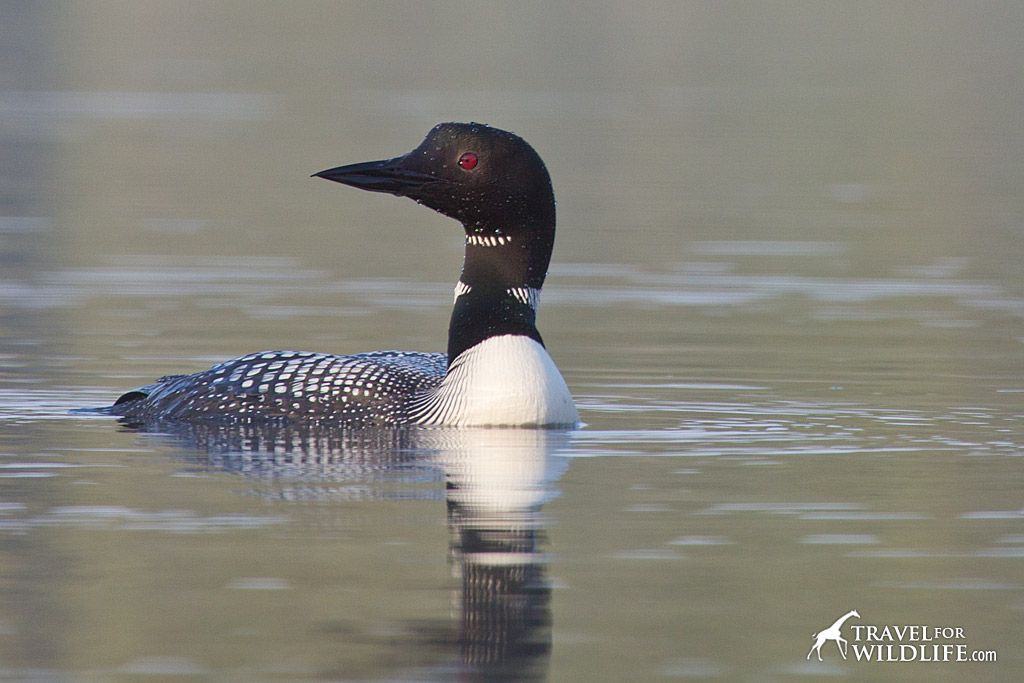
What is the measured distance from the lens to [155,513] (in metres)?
6.41

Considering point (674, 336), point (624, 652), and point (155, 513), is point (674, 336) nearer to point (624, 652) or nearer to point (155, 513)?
point (155, 513)

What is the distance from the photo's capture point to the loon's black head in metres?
7.90

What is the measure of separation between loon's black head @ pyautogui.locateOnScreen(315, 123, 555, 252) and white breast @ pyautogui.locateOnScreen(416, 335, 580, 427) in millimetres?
514

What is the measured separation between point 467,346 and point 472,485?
122 centimetres

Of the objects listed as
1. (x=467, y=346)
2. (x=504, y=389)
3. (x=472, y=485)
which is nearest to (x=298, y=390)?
(x=467, y=346)

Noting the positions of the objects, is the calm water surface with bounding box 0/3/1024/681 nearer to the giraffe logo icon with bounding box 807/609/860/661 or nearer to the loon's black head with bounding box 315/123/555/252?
the giraffe logo icon with bounding box 807/609/860/661

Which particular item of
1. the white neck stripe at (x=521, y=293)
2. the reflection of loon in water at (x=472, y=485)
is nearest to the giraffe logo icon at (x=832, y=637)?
the reflection of loon in water at (x=472, y=485)

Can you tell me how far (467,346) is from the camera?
796 centimetres

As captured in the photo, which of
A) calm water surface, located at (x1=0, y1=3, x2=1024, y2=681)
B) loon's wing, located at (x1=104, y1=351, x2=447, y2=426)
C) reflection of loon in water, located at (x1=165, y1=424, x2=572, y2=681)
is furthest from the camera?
loon's wing, located at (x1=104, y1=351, x2=447, y2=426)

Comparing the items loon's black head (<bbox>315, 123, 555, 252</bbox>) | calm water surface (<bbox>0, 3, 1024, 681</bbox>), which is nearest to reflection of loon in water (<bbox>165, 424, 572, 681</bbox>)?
calm water surface (<bbox>0, 3, 1024, 681</bbox>)

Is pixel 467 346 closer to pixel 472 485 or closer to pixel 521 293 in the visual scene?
pixel 521 293

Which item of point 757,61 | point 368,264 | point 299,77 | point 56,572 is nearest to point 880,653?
point 56,572

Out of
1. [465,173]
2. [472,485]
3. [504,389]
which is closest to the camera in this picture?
[472,485]

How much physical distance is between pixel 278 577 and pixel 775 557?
137 cm
